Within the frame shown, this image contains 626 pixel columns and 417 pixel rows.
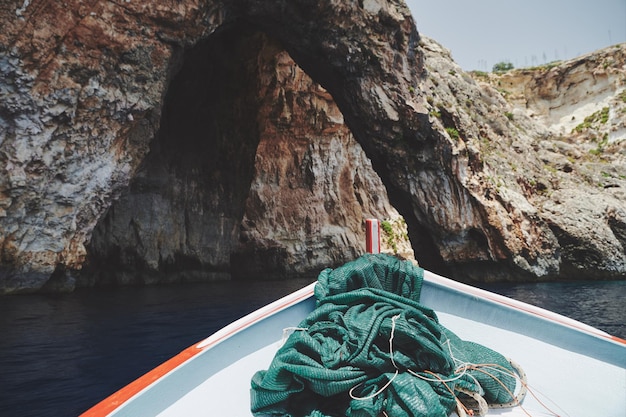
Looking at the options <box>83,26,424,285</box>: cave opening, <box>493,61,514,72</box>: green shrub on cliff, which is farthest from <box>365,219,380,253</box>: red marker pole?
<box>493,61,514,72</box>: green shrub on cliff

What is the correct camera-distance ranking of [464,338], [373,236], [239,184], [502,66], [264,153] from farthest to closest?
[502,66]
[264,153]
[239,184]
[373,236]
[464,338]

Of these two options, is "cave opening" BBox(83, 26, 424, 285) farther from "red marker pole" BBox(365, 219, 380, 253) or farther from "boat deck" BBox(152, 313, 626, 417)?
"boat deck" BBox(152, 313, 626, 417)

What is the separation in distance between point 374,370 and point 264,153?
66.7ft

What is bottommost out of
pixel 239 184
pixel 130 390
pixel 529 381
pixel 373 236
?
pixel 529 381

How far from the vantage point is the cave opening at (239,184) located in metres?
14.6

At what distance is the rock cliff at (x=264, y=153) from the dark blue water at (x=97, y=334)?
7.23 feet

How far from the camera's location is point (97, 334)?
550 centimetres

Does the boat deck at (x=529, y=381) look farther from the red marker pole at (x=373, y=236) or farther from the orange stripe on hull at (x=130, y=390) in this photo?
the red marker pole at (x=373, y=236)

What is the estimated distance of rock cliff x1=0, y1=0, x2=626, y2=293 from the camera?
8422 millimetres

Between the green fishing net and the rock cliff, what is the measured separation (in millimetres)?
8499

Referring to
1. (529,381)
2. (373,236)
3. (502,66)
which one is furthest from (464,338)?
(502,66)

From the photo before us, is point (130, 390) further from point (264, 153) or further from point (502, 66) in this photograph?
point (502, 66)

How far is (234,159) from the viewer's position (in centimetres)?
1733

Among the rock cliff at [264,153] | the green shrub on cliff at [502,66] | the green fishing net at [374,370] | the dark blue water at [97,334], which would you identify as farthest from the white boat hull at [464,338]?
the green shrub on cliff at [502,66]
